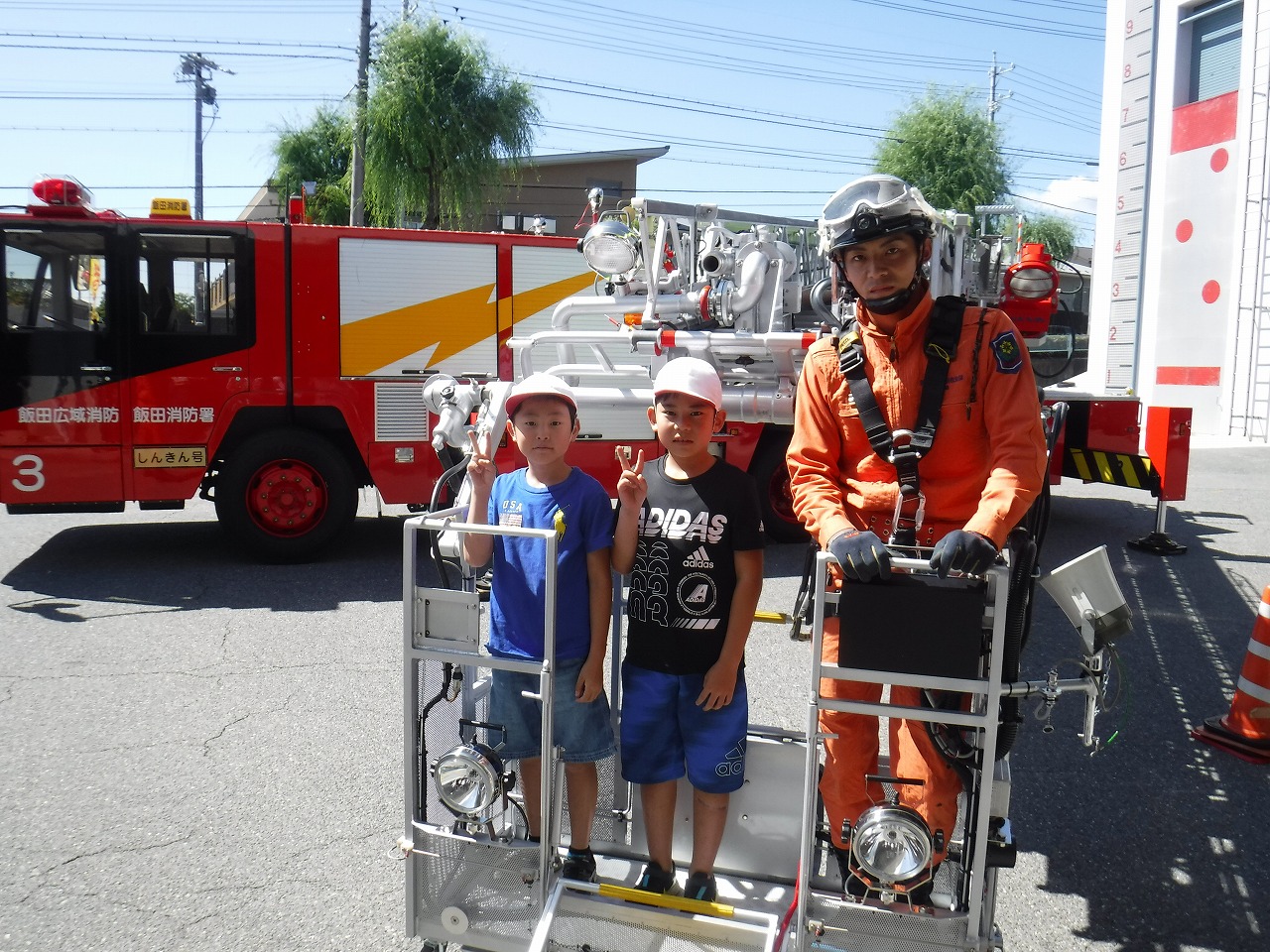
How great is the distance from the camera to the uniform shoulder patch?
2787 mm

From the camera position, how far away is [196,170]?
36.2 meters

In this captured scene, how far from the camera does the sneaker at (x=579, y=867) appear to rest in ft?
9.76

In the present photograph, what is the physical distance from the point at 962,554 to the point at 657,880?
1350mm

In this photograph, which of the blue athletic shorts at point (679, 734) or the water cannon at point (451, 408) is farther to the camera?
the water cannon at point (451, 408)

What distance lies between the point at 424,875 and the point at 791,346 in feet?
16.6

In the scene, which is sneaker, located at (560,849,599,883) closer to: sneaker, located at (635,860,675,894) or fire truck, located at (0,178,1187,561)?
sneaker, located at (635,860,675,894)

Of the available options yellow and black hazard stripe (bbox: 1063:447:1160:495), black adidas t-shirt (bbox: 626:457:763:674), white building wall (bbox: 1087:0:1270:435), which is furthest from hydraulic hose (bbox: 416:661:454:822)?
white building wall (bbox: 1087:0:1270:435)

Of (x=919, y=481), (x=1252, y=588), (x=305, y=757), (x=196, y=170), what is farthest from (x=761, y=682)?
(x=196, y=170)

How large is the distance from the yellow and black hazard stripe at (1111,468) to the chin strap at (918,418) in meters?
6.90

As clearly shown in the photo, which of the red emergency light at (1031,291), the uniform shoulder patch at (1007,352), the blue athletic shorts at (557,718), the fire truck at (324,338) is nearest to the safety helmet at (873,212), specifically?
the uniform shoulder patch at (1007,352)

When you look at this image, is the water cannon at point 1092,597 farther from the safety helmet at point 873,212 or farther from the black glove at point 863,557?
the safety helmet at point 873,212

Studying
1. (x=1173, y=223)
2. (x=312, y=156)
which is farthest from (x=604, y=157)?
(x=1173, y=223)

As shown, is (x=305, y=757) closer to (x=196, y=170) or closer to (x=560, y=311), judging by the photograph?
(x=560, y=311)

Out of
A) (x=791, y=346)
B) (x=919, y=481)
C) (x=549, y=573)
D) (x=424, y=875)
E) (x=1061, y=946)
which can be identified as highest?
(x=791, y=346)
